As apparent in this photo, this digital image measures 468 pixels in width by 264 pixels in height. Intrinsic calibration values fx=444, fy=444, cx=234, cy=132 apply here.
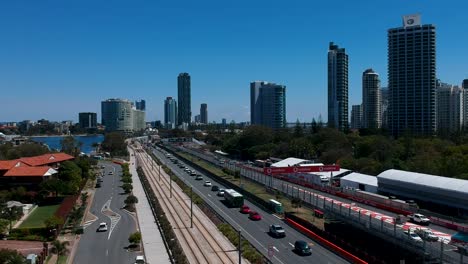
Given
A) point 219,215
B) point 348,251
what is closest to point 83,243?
point 219,215

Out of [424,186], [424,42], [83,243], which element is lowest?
[83,243]

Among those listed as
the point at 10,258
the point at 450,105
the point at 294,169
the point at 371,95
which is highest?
the point at 371,95

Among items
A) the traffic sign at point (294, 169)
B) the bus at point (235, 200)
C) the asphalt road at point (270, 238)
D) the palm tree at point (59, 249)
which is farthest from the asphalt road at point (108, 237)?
the traffic sign at point (294, 169)

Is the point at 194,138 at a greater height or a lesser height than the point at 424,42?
lesser

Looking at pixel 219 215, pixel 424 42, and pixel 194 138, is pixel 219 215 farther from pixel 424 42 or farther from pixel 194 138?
pixel 194 138

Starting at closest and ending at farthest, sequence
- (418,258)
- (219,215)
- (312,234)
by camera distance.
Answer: (418,258)
(312,234)
(219,215)

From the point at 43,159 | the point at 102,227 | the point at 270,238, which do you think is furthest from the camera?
the point at 43,159

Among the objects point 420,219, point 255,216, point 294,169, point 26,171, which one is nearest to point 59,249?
point 255,216

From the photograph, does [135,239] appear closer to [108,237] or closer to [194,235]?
[108,237]
